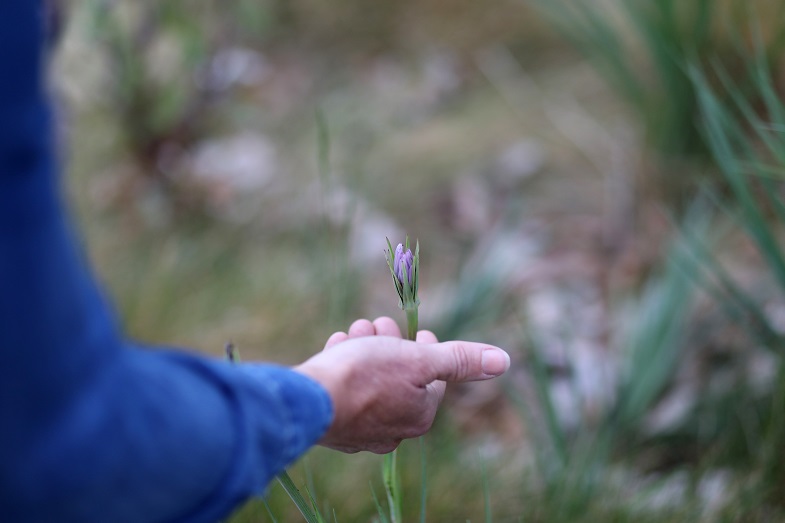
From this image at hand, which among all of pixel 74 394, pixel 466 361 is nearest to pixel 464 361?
pixel 466 361

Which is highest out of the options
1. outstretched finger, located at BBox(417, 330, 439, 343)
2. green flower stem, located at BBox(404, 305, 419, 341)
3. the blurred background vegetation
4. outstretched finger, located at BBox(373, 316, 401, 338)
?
green flower stem, located at BBox(404, 305, 419, 341)

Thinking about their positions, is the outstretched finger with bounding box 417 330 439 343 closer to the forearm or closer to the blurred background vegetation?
the forearm

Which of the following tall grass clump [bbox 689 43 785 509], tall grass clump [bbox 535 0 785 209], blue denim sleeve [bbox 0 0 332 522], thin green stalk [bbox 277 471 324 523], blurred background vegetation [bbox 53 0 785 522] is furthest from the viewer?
tall grass clump [bbox 535 0 785 209]

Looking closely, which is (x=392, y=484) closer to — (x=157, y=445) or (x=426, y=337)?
(x=426, y=337)

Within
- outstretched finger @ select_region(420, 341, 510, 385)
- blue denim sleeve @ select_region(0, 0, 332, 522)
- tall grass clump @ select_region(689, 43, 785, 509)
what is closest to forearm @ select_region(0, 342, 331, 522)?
blue denim sleeve @ select_region(0, 0, 332, 522)

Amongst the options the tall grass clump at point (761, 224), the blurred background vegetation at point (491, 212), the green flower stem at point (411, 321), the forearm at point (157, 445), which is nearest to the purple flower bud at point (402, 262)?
the green flower stem at point (411, 321)

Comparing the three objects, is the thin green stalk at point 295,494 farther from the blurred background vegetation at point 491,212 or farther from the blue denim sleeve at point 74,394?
the blurred background vegetation at point 491,212
